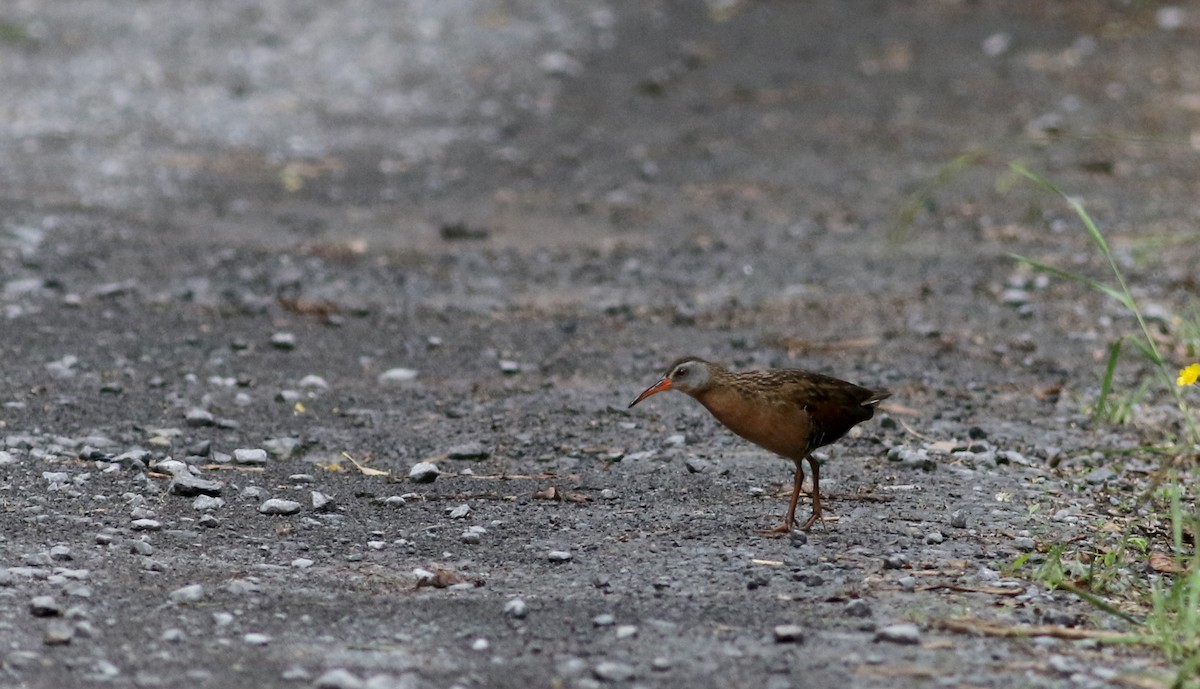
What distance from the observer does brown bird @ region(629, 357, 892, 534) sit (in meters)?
4.82

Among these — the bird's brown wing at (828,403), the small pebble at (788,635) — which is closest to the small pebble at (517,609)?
the small pebble at (788,635)

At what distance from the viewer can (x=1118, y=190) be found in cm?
1019

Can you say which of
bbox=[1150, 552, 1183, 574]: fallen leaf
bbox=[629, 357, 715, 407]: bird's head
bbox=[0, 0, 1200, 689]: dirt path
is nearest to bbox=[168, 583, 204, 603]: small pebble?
bbox=[0, 0, 1200, 689]: dirt path

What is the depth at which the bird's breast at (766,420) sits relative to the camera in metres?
4.81

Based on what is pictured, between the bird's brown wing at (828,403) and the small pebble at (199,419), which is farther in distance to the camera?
the small pebble at (199,419)

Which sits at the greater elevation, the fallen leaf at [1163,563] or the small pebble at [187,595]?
the fallen leaf at [1163,563]

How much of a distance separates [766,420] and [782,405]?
0.07 m

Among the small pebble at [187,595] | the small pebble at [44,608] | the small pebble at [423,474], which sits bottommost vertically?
the small pebble at [44,608]

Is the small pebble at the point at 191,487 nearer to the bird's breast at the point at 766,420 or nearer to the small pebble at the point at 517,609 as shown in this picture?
the small pebble at the point at 517,609

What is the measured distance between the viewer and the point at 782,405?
4.81 metres

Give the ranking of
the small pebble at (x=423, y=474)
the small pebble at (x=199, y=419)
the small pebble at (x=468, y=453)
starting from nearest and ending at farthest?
1. the small pebble at (x=423, y=474)
2. the small pebble at (x=468, y=453)
3. the small pebble at (x=199, y=419)

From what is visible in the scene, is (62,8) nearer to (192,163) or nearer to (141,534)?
(192,163)

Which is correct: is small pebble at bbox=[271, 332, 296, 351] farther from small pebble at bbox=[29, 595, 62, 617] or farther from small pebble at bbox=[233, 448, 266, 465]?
small pebble at bbox=[29, 595, 62, 617]

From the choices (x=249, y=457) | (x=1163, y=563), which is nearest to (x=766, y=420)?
(x=1163, y=563)
